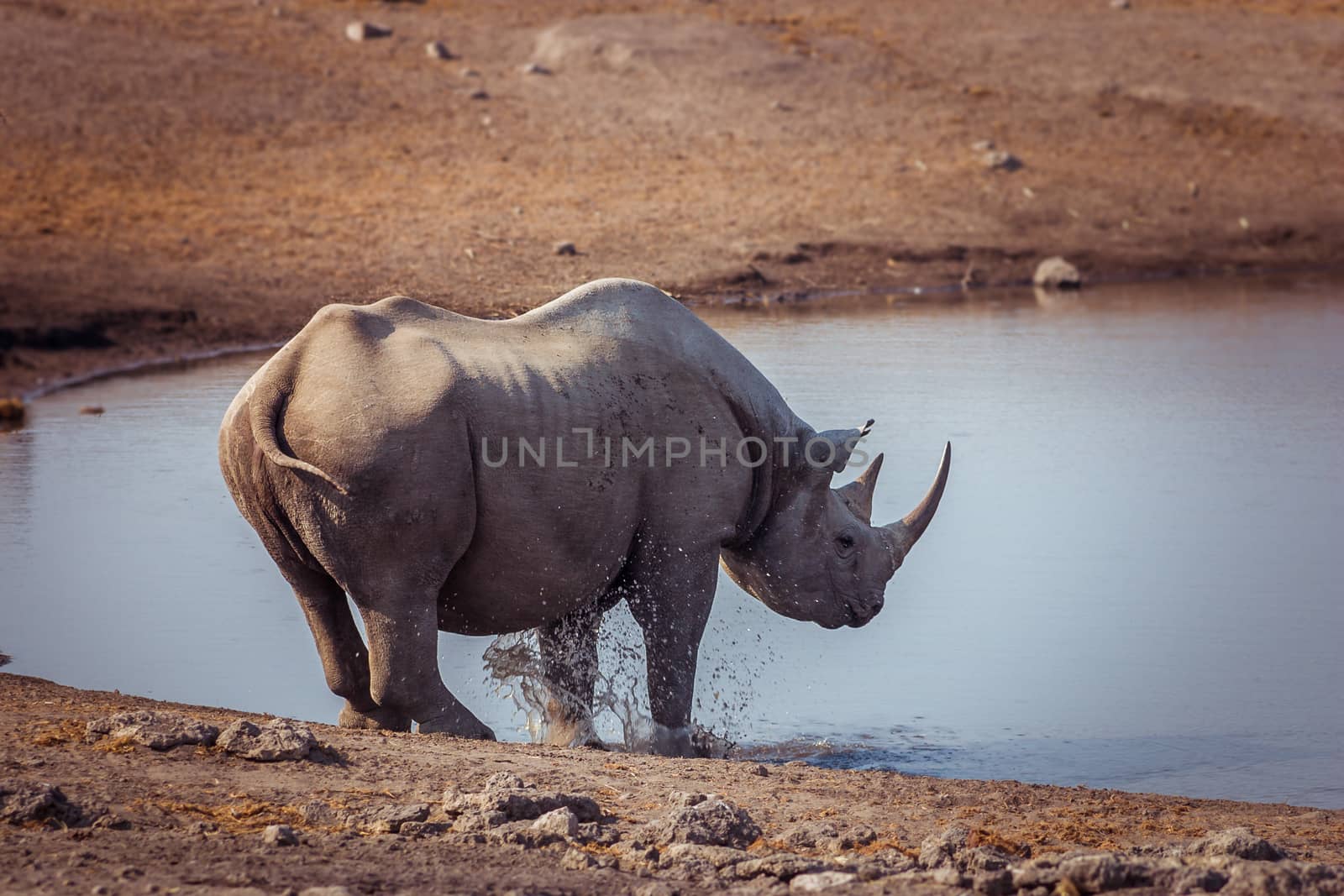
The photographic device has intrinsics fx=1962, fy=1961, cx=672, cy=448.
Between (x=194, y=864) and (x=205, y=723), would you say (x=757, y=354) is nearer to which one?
(x=205, y=723)

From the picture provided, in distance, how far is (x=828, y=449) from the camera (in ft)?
25.0

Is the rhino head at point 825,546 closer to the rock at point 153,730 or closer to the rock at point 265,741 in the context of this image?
the rock at point 265,741

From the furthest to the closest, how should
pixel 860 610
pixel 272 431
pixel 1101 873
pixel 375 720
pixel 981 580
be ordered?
pixel 981 580
pixel 860 610
pixel 375 720
pixel 272 431
pixel 1101 873

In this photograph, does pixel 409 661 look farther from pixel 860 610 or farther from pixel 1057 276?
pixel 1057 276

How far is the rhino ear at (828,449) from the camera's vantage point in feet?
24.9

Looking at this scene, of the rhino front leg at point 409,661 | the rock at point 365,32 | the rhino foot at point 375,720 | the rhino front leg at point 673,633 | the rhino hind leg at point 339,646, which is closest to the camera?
the rhino front leg at point 409,661

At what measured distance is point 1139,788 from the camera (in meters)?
7.14

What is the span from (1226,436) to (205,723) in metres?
9.21

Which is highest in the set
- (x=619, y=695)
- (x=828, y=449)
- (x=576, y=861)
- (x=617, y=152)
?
(x=617, y=152)

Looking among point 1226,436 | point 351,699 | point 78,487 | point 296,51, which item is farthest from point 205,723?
point 296,51

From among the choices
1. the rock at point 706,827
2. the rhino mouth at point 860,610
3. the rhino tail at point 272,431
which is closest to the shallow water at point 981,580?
the rhino mouth at point 860,610

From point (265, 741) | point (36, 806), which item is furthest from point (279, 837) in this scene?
point (265, 741)

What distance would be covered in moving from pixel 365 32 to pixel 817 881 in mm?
23932

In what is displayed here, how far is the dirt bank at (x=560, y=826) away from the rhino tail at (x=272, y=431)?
85 cm
